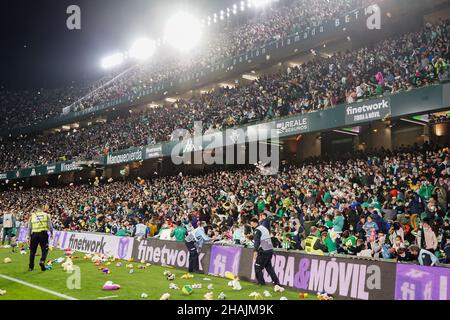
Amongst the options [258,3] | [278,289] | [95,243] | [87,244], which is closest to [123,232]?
[95,243]

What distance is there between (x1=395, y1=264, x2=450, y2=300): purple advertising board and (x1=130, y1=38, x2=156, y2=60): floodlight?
1742 inches

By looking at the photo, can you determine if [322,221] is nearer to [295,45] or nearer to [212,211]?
[212,211]

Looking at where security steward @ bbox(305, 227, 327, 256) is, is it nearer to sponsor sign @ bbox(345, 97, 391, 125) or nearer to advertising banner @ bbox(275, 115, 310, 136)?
sponsor sign @ bbox(345, 97, 391, 125)

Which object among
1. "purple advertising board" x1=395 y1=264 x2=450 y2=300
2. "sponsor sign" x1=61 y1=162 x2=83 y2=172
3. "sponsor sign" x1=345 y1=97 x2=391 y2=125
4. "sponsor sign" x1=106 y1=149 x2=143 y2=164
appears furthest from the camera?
"sponsor sign" x1=61 y1=162 x2=83 y2=172

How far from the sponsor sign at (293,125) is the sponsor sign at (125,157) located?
14446 millimetres

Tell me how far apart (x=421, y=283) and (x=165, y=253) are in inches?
367

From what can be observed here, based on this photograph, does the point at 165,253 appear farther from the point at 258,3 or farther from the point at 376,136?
the point at 258,3

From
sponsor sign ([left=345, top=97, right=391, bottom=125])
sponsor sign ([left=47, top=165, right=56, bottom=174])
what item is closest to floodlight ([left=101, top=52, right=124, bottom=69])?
sponsor sign ([left=47, top=165, right=56, bottom=174])

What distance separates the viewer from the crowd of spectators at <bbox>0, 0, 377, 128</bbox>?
95.7 ft

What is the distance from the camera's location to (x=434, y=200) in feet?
41.9

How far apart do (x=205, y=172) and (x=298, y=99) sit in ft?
30.4

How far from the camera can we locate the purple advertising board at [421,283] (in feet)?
24.1

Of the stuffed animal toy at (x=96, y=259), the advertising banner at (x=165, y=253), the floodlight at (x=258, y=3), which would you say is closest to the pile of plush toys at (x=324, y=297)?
the advertising banner at (x=165, y=253)

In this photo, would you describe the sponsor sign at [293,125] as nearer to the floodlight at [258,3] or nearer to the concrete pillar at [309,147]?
the concrete pillar at [309,147]
